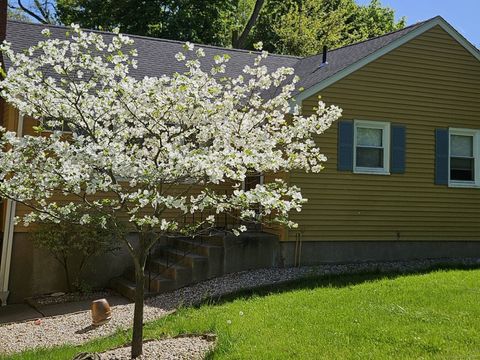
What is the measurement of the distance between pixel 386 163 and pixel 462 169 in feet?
6.57

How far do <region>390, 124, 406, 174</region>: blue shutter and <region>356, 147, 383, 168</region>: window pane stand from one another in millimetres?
241

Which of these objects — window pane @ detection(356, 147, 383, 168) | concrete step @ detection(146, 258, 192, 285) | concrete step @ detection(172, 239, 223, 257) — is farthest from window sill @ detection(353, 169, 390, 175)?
concrete step @ detection(146, 258, 192, 285)

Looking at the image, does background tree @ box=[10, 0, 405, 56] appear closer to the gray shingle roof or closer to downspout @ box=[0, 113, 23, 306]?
the gray shingle roof

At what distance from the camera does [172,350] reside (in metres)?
5.56

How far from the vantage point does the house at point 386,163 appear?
10.4 m

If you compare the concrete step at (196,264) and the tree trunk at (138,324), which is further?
the concrete step at (196,264)

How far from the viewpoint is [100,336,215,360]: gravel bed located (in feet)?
17.6

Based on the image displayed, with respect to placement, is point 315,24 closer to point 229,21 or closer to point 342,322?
point 229,21

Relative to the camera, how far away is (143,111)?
521 cm

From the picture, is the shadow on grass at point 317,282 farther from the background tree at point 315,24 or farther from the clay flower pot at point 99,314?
the background tree at point 315,24

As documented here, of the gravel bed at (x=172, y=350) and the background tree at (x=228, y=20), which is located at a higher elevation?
the background tree at (x=228, y=20)

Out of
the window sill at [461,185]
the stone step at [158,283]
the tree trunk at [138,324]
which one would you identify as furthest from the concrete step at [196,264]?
the window sill at [461,185]

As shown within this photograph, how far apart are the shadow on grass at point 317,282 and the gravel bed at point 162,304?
0.17m


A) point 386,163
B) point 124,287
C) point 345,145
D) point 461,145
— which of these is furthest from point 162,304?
point 461,145
